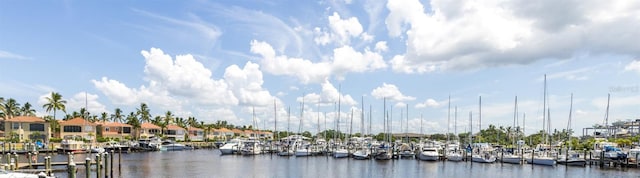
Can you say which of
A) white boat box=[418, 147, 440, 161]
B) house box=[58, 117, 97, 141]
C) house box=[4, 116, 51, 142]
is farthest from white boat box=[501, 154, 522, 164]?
house box=[4, 116, 51, 142]

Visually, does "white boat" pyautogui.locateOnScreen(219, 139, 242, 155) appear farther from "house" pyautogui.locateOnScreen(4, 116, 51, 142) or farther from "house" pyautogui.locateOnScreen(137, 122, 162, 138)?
"house" pyautogui.locateOnScreen(137, 122, 162, 138)

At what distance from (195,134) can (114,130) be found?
3541 cm

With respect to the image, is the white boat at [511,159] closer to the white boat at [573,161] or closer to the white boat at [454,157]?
the white boat at [573,161]

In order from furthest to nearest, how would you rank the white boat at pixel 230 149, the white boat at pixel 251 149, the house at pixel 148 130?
the house at pixel 148 130, the white boat at pixel 230 149, the white boat at pixel 251 149

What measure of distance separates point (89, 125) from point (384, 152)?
69.6 meters

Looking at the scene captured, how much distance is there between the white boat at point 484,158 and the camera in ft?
239

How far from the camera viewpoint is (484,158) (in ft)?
241

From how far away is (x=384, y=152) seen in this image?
78.6 m

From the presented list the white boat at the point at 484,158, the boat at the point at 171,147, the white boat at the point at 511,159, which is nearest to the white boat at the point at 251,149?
the boat at the point at 171,147

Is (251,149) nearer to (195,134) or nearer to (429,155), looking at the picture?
(429,155)

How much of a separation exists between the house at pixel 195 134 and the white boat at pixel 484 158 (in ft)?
318

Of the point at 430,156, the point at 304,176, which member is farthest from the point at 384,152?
the point at 304,176

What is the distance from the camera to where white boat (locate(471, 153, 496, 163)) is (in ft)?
239

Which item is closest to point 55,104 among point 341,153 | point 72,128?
point 72,128
